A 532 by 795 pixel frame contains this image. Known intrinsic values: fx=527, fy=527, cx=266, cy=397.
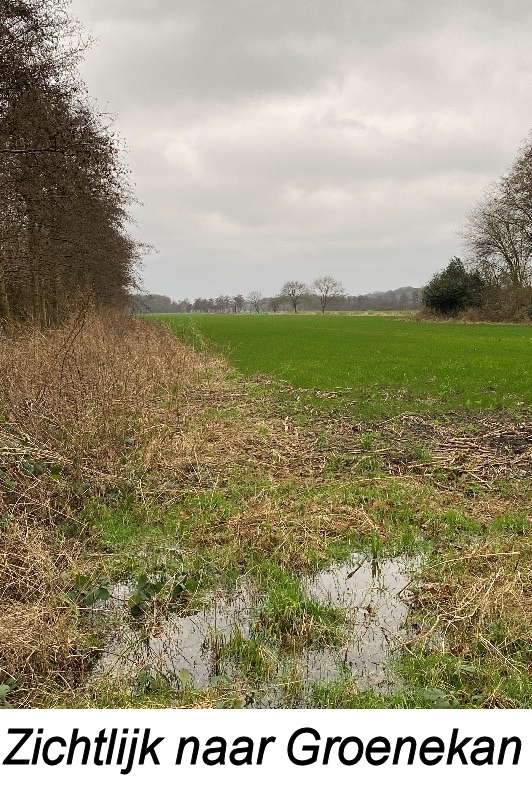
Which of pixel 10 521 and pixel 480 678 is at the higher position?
pixel 10 521

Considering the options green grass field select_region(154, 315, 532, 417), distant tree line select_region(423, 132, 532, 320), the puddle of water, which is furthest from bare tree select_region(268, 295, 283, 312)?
the puddle of water

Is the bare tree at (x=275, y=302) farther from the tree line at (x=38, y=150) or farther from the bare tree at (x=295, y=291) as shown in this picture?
the tree line at (x=38, y=150)

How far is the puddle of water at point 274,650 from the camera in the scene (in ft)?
12.6

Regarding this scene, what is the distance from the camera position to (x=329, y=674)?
385 centimetres

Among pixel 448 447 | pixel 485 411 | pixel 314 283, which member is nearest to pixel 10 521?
pixel 448 447

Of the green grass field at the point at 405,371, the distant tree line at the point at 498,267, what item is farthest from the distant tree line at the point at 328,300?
the green grass field at the point at 405,371

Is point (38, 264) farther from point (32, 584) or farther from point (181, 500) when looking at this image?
point (32, 584)

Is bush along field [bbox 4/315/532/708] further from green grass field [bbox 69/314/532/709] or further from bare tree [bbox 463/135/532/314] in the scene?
bare tree [bbox 463/135/532/314]

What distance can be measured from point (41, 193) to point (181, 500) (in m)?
12.5

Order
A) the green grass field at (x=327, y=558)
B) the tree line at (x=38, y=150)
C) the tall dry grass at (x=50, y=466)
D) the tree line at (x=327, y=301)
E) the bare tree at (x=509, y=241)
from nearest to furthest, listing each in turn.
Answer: the green grass field at (x=327, y=558)
the tall dry grass at (x=50, y=466)
the tree line at (x=38, y=150)
the bare tree at (x=509, y=241)
the tree line at (x=327, y=301)

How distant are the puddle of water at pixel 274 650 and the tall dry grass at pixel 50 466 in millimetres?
497

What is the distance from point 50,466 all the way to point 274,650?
4.24 m

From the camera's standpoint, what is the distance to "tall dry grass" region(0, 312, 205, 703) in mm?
3947

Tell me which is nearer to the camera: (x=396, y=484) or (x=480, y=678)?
(x=480, y=678)
